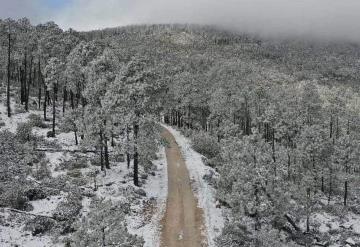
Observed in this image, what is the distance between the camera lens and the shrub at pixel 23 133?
173 feet

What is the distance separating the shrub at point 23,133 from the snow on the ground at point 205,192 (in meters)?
19.3

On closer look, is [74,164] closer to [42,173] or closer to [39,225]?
[42,173]

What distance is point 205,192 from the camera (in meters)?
49.0

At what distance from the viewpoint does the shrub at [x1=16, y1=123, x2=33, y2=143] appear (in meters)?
52.8

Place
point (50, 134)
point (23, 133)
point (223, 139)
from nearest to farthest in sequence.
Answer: point (23, 133) → point (50, 134) → point (223, 139)

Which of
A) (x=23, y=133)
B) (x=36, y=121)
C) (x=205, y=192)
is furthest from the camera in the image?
(x=36, y=121)

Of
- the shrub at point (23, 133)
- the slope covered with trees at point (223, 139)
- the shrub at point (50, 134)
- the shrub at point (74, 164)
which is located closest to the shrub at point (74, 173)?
the shrub at point (74, 164)

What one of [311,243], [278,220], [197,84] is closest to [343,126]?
[197,84]

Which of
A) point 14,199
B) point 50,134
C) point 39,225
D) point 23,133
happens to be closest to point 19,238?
point 39,225

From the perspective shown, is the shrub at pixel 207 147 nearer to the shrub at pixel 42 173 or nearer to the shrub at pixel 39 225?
the shrub at pixel 42 173

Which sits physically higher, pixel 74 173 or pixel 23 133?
pixel 23 133

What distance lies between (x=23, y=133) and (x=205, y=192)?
2183cm

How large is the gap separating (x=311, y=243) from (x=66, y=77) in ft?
122

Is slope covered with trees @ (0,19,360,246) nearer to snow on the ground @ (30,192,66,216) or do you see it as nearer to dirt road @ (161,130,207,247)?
dirt road @ (161,130,207,247)
